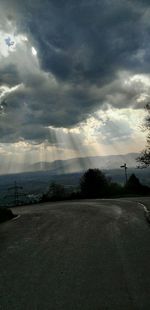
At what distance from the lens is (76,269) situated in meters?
7.62

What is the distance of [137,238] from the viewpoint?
11.1m

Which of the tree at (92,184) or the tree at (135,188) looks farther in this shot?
the tree at (92,184)

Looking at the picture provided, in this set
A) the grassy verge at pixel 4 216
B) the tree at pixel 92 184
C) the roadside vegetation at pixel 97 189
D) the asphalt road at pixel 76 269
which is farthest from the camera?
the tree at pixel 92 184

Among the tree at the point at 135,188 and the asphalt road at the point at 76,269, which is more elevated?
the tree at the point at 135,188

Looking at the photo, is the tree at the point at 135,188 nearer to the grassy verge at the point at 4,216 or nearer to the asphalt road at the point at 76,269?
the grassy verge at the point at 4,216

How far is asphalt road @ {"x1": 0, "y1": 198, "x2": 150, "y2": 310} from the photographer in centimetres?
579

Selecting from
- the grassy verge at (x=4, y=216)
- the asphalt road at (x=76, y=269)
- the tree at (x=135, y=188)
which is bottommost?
the asphalt road at (x=76, y=269)

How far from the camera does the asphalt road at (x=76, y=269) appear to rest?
579 cm

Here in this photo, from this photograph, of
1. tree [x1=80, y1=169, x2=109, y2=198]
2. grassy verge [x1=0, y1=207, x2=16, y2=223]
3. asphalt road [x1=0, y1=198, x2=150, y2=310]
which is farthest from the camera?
tree [x1=80, y1=169, x2=109, y2=198]

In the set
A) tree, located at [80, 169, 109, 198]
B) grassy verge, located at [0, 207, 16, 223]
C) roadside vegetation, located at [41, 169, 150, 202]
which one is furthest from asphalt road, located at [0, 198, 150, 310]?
tree, located at [80, 169, 109, 198]

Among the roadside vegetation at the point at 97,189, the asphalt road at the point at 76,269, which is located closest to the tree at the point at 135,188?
the roadside vegetation at the point at 97,189

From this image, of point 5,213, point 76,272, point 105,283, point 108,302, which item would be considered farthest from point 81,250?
point 5,213

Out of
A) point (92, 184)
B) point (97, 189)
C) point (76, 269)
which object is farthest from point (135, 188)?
point (76, 269)

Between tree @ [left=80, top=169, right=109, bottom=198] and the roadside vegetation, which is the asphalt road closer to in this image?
the roadside vegetation
